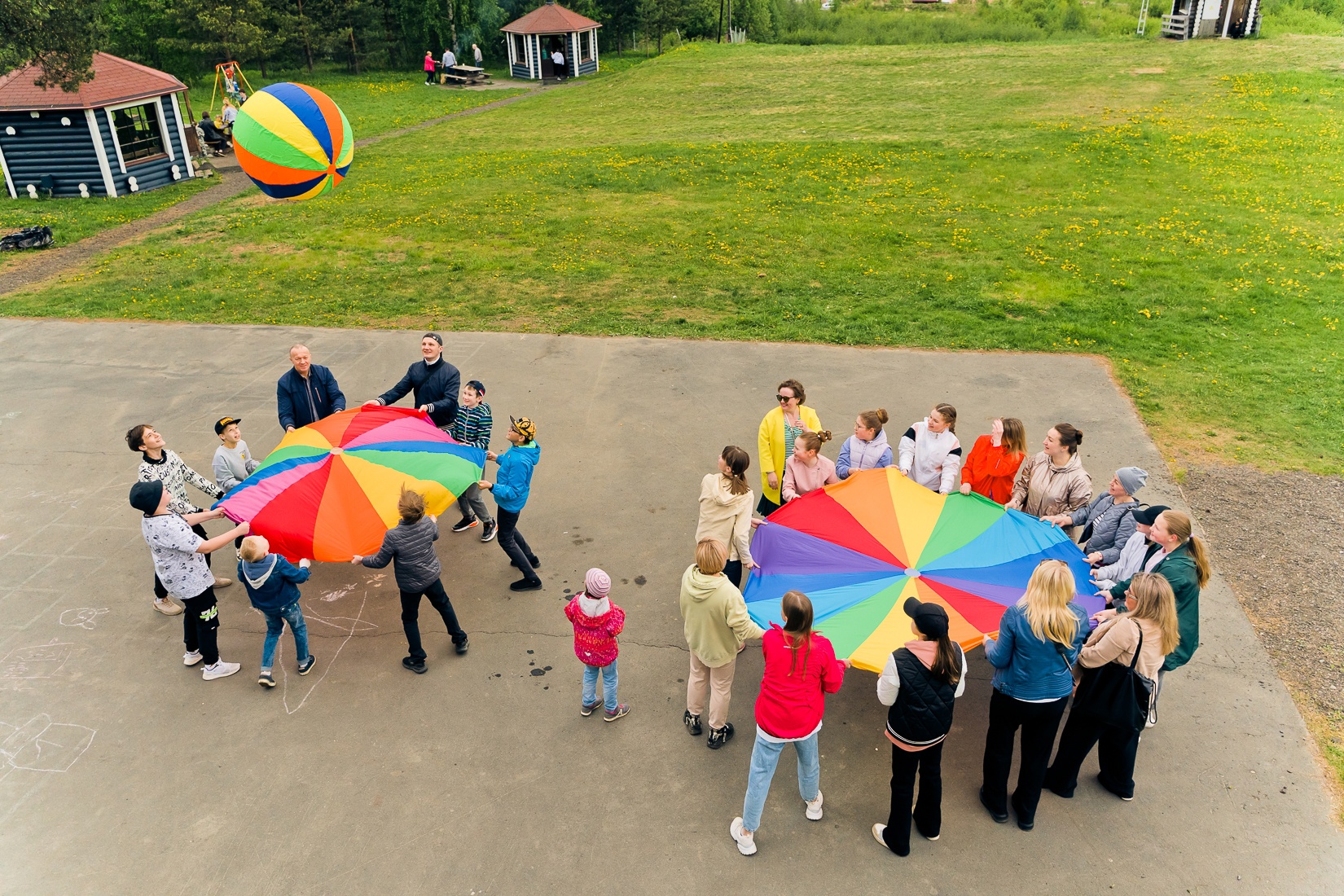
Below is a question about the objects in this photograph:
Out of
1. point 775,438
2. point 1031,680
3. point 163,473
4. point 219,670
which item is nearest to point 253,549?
point 219,670

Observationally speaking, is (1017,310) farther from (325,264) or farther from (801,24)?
(801,24)

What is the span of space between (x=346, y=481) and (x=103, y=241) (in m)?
16.2

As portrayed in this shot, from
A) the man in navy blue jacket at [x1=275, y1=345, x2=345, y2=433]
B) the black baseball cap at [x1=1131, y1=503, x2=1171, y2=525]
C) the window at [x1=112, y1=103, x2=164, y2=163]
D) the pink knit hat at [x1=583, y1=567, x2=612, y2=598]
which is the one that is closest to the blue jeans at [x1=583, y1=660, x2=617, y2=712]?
the pink knit hat at [x1=583, y1=567, x2=612, y2=598]

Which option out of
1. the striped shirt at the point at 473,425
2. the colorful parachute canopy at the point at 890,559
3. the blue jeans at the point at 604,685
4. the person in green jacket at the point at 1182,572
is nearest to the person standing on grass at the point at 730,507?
the colorful parachute canopy at the point at 890,559

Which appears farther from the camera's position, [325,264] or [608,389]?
[325,264]

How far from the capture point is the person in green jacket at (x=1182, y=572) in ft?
17.7

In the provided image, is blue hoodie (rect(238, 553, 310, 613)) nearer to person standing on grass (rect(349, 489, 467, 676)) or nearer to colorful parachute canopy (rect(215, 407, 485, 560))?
colorful parachute canopy (rect(215, 407, 485, 560))

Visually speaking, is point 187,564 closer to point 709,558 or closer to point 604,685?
point 604,685

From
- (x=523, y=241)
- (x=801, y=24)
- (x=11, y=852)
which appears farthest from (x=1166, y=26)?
(x=11, y=852)

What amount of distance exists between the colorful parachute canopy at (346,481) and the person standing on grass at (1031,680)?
4.63m

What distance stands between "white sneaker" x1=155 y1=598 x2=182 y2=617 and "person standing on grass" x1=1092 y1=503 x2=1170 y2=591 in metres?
7.63

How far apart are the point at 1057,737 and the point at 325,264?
611 inches

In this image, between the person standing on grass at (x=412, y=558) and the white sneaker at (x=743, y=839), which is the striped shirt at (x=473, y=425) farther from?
the white sneaker at (x=743, y=839)

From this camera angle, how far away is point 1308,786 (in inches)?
227
